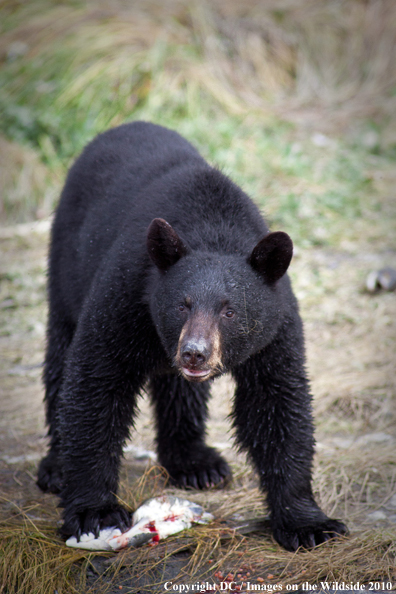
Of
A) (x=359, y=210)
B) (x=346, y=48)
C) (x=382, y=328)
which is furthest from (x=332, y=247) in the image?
(x=346, y=48)

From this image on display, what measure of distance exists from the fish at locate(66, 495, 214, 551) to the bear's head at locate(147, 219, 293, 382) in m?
A: 1.04

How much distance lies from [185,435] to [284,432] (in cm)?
120

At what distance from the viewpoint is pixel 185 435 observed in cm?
501

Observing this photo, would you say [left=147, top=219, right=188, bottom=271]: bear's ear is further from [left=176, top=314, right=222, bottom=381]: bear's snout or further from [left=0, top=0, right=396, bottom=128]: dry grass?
[left=0, top=0, right=396, bottom=128]: dry grass

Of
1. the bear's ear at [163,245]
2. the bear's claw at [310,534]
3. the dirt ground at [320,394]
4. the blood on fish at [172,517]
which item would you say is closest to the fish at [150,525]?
the blood on fish at [172,517]

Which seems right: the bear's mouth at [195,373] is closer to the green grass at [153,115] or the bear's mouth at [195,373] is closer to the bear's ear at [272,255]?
the bear's ear at [272,255]

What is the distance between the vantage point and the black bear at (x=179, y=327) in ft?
11.2

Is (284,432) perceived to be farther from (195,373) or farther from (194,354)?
(194,354)

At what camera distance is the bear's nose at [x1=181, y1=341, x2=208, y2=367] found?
3.19m

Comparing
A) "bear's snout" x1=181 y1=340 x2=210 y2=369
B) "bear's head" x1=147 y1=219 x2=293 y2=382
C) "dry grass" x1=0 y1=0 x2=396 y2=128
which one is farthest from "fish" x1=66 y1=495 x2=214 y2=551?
"dry grass" x1=0 y1=0 x2=396 y2=128

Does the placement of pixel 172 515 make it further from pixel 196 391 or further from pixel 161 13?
pixel 161 13

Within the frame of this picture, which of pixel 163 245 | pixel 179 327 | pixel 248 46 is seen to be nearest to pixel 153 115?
pixel 248 46

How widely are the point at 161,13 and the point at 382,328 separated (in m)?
7.68

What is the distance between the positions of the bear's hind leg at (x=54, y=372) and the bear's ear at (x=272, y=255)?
5.71 feet
